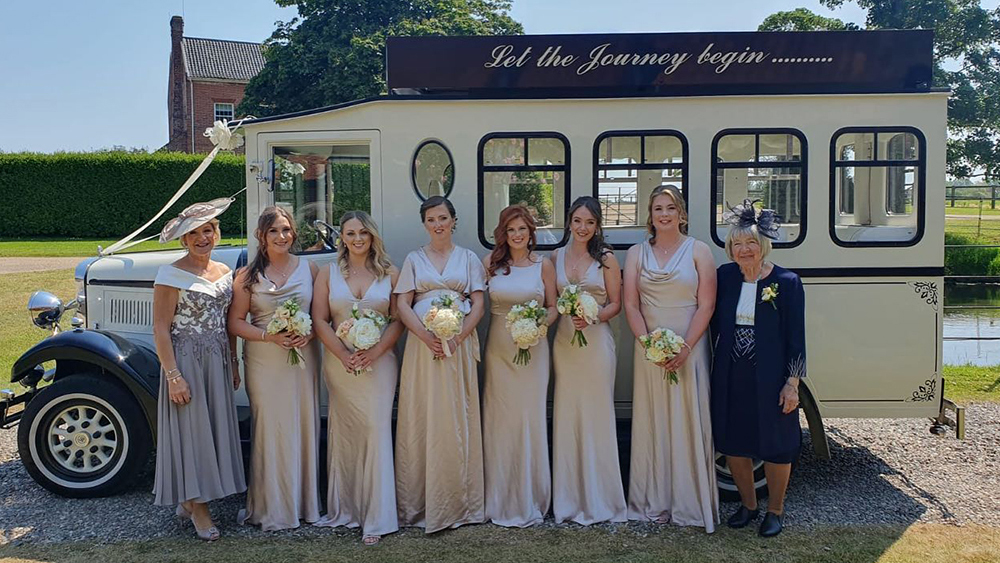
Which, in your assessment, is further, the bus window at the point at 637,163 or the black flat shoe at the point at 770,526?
the bus window at the point at 637,163

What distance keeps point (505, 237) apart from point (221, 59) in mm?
37451

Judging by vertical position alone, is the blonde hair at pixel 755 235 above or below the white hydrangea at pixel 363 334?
above

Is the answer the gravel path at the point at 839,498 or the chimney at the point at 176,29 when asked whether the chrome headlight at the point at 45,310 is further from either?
the chimney at the point at 176,29

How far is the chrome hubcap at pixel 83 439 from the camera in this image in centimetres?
547

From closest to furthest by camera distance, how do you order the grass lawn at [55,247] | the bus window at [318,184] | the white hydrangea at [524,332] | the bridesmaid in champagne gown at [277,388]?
1. the white hydrangea at [524,332]
2. the bridesmaid in champagne gown at [277,388]
3. the bus window at [318,184]
4. the grass lawn at [55,247]

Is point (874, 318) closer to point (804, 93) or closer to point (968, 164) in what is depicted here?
point (804, 93)

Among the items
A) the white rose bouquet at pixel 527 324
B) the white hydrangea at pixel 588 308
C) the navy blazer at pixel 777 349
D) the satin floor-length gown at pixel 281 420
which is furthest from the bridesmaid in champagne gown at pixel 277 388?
the navy blazer at pixel 777 349

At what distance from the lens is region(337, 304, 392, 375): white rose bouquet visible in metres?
4.53

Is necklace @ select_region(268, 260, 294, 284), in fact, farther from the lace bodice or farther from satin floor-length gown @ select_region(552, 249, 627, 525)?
satin floor-length gown @ select_region(552, 249, 627, 525)

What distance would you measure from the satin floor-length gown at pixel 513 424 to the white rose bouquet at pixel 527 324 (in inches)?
6.1

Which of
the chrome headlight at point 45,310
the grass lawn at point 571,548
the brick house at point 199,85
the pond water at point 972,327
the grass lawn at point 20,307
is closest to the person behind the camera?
the grass lawn at point 571,548

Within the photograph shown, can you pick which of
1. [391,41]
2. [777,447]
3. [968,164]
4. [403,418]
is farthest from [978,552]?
[968,164]

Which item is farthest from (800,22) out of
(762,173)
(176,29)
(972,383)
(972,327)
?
(176,29)

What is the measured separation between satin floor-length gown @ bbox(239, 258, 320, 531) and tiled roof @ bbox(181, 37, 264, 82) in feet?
112
